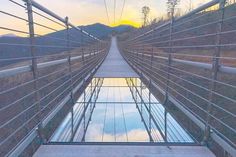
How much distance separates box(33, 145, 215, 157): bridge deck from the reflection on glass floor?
0.23 metres

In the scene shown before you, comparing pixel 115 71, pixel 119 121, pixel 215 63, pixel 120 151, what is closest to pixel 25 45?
pixel 120 151

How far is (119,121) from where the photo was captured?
3807 mm

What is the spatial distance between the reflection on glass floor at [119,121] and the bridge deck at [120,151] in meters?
0.23

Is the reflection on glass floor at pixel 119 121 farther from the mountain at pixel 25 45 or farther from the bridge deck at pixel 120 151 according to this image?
the mountain at pixel 25 45

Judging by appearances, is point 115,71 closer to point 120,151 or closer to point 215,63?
point 120,151

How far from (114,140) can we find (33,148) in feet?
2.40

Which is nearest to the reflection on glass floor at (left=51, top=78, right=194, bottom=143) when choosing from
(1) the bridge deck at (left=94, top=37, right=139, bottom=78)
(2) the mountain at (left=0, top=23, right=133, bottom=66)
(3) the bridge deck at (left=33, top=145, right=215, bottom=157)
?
(3) the bridge deck at (left=33, top=145, right=215, bottom=157)

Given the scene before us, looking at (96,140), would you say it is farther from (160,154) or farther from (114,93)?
(114,93)

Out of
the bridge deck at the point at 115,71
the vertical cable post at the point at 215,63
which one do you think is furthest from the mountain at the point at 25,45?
the bridge deck at the point at 115,71

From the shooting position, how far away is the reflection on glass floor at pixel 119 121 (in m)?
3.15

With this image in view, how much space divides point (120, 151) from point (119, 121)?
1.09 m

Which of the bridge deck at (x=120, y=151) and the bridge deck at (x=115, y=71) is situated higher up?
the bridge deck at (x=120, y=151)

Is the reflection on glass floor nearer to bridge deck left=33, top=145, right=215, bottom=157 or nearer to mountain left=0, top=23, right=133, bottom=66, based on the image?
bridge deck left=33, top=145, right=215, bottom=157

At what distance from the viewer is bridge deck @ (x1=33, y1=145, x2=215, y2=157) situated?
2.63 metres
